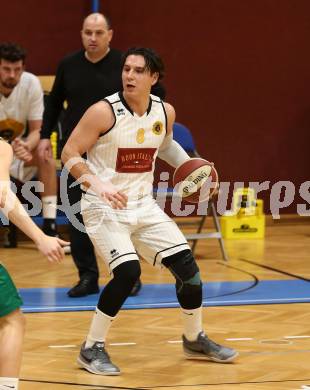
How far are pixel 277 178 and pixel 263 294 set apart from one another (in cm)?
439

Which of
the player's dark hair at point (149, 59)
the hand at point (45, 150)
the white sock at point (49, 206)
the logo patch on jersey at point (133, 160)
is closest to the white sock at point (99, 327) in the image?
the logo patch on jersey at point (133, 160)

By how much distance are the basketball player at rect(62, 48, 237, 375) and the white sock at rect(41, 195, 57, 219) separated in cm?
415

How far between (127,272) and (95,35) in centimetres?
257

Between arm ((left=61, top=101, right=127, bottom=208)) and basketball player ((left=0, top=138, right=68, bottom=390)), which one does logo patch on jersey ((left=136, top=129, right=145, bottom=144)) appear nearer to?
arm ((left=61, top=101, right=127, bottom=208))

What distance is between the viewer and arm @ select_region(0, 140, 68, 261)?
4.06 m

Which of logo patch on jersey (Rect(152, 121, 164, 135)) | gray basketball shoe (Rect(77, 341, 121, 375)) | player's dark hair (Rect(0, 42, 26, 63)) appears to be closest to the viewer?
gray basketball shoe (Rect(77, 341, 121, 375))

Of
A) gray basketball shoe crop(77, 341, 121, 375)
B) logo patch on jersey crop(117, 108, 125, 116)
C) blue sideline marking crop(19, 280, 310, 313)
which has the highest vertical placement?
logo patch on jersey crop(117, 108, 125, 116)

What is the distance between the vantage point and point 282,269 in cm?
923

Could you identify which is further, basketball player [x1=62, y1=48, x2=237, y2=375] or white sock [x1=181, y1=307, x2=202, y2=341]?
white sock [x1=181, y1=307, x2=202, y2=341]

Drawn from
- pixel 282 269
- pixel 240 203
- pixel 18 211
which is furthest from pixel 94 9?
pixel 18 211

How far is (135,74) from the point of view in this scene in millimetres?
5941

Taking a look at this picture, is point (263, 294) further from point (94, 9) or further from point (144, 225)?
point (94, 9)

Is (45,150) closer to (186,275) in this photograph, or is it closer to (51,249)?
(186,275)

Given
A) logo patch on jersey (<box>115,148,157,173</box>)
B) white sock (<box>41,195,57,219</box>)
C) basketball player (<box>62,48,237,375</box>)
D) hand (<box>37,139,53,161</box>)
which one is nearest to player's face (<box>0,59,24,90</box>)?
hand (<box>37,139,53,161</box>)
